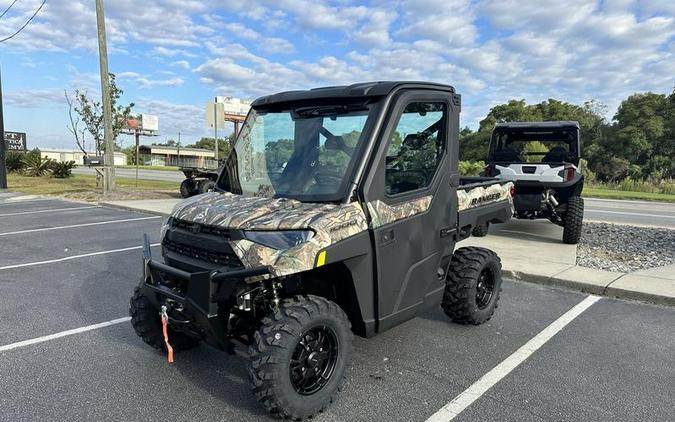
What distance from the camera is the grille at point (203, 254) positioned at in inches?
116

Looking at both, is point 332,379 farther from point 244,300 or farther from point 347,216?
point 347,216

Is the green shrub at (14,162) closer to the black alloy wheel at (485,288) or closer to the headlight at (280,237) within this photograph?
the black alloy wheel at (485,288)

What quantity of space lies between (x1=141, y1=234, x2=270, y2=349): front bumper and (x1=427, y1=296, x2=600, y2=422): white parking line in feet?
4.79

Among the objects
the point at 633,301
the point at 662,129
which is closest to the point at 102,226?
the point at 633,301

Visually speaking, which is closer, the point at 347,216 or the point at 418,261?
the point at 347,216

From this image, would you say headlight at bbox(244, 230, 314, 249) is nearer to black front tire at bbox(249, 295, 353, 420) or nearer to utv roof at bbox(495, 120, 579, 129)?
black front tire at bbox(249, 295, 353, 420)

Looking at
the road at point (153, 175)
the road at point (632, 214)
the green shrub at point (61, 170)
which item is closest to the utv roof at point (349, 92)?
the road at point (632, 214)

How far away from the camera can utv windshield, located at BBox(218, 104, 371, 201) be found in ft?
11.0

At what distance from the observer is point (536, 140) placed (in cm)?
1031

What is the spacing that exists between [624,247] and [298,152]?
7.47 metres

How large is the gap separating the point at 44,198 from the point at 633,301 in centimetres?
1868

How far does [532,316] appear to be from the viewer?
503 centimetres

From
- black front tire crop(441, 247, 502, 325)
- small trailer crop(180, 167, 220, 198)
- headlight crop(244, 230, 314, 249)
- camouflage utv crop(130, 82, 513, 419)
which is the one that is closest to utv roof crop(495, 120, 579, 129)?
black front tire crop(441, 247, 502, 325)

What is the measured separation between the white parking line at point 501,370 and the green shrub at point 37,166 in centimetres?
3134
